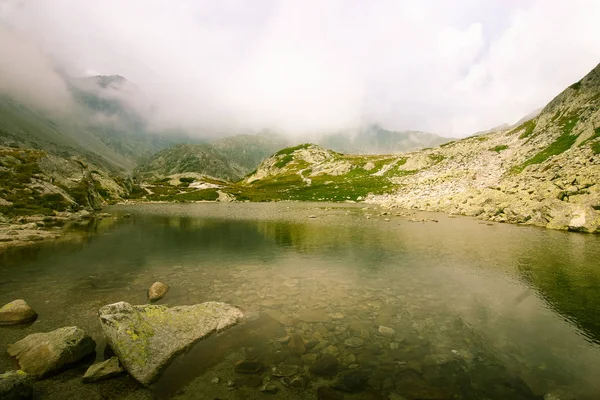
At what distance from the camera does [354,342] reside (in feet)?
49.0

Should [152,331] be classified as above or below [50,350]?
above

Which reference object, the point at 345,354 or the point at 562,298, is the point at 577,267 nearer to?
the point at 562,298

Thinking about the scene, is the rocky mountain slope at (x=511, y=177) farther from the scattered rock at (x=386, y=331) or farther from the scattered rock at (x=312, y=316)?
the scattered rock at (x=312, y=316)

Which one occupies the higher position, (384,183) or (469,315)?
(384,183)

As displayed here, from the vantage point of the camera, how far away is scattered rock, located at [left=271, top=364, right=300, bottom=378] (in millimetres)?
12359

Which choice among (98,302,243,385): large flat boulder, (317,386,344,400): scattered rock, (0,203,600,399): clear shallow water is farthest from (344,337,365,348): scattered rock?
(98,302,243,385): large flat boulder

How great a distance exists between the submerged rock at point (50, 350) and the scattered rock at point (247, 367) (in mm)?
7009

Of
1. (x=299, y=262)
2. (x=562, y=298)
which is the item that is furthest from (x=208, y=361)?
(x=562, y=298)

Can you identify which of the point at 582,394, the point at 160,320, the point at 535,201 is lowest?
the point at 582,394

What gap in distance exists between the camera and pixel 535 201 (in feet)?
181

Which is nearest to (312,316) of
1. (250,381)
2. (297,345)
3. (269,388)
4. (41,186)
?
(297,345)

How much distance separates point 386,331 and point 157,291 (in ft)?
52.0

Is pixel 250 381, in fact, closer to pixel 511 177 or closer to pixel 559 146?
pixel 511 177

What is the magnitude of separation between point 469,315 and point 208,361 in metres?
15.1
